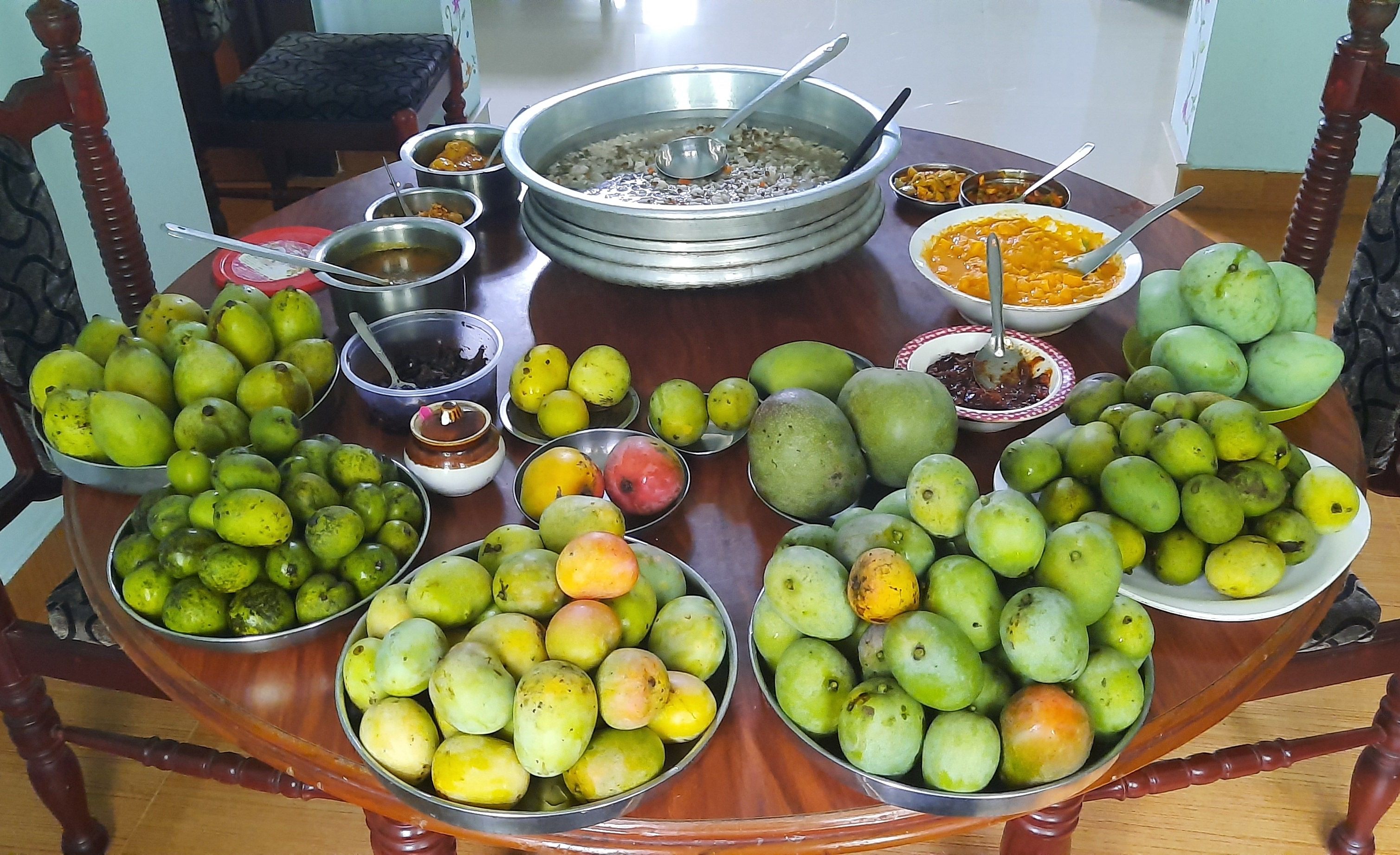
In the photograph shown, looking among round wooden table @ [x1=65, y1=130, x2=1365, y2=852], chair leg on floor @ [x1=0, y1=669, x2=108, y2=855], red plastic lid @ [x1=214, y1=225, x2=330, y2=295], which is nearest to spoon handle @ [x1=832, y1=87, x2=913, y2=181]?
round wooden table @ [x1=65, y1=130, x2=1365, y2=852]

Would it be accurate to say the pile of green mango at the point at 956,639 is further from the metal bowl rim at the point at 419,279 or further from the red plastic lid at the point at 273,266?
the red plastic lid at the point at 273,266

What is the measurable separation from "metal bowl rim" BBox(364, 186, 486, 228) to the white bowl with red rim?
27.3 inches

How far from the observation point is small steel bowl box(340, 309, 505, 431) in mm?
1145

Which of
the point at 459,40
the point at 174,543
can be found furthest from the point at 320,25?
the point at 174,543

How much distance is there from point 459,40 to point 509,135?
267cm

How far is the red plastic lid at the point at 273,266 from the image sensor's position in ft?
4.82

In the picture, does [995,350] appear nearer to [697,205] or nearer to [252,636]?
[697,205]

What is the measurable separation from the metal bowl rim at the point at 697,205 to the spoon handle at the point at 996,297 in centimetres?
20

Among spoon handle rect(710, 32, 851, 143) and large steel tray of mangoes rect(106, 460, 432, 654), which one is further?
spoon handle rect(710, 32, 851, 143)

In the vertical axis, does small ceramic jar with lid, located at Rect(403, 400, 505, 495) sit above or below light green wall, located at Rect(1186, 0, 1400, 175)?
above

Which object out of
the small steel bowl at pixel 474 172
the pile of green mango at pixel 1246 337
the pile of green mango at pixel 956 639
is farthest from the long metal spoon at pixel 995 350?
the small steel bowl at pixel 474 172

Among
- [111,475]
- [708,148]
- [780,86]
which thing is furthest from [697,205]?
[111,475]

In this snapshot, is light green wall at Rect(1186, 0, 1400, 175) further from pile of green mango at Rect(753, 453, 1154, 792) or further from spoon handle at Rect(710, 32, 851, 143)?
pile of green mango at Rect(753, 453, 1154, 792)

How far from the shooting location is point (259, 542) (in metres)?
0.90
